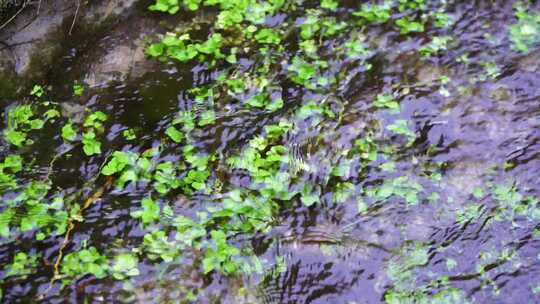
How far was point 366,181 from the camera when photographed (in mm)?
4750

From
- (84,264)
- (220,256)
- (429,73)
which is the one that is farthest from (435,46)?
(84,264)

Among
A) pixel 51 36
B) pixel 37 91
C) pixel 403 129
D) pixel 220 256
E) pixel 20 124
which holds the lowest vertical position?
pixel 220 256

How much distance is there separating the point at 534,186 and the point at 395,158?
1.18 m

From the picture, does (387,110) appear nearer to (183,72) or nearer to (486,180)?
(486,180)

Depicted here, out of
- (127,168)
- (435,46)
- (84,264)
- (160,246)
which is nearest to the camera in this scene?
(84,264)

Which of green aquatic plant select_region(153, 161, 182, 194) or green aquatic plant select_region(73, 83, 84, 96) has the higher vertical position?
green aquatic plant select_region(73, 83, 84, 96)

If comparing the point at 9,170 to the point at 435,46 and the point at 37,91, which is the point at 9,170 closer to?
the point at 37,91

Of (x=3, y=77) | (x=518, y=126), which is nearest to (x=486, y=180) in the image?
(x=518, y=126)

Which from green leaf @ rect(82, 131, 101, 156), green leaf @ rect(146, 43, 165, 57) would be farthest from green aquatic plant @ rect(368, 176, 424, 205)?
green leaf @ rect(146, 43, 165, 57)

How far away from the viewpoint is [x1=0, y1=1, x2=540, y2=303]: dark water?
416 cm

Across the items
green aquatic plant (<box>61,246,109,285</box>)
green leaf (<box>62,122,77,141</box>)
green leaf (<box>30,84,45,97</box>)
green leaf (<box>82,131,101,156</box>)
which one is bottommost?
green aquatic plant (<box>61,246,109,285</box>)

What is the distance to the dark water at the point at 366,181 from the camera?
416cm

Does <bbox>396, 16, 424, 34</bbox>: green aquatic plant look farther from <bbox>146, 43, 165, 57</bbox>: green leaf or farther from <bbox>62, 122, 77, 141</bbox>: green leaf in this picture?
<bbox>62, 122, 77, 141</bbox>: green leaf

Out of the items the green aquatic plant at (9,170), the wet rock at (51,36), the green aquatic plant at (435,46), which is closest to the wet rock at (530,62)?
the green aquatic plant at (435,46)
